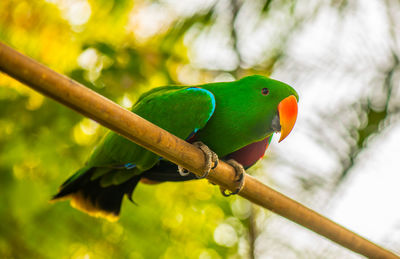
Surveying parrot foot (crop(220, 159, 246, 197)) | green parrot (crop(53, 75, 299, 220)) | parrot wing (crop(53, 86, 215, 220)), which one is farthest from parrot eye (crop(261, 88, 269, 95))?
parrot foot (crop(220, 159, 246, 197))

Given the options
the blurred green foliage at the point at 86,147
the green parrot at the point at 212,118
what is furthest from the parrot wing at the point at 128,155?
the blurred green foliage at the point at 86,147

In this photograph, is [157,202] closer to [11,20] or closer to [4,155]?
[4,155]

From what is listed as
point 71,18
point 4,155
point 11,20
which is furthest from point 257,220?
point 11,20

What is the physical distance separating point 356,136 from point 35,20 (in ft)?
6.16

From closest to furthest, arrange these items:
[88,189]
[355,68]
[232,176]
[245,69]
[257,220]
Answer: [232,176]
[88,189]
[355,68]
[245,69]
[257,220]

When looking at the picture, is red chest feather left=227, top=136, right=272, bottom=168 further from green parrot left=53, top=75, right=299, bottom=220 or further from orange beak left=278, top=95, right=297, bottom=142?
orange beak left=278, top=95, right=297, bottom=142

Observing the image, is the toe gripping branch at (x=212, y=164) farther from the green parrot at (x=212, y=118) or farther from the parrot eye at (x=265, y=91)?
the parrot eye at (x=265, y=91)

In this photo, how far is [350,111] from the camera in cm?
224

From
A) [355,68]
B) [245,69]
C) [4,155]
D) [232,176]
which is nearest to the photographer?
[232,176]

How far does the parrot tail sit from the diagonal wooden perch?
59 centimetres

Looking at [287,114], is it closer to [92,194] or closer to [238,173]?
[238,173]

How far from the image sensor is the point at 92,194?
1781 mm

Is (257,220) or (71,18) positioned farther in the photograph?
(257,220)

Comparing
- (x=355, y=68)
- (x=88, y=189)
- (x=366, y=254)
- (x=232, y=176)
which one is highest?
(x=355, y=68)
